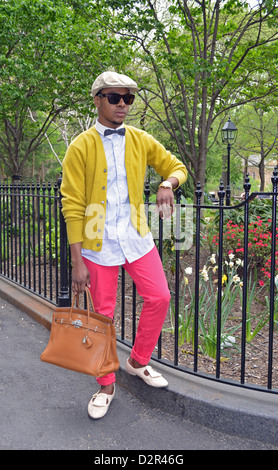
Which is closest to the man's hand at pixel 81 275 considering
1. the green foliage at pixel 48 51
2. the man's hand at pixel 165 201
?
the man's hand at pixel 165 201

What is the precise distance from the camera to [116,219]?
2.80 metres

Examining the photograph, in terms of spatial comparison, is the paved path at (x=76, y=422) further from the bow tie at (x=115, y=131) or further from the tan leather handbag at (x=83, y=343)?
the bow tie at (x=115, y=131)

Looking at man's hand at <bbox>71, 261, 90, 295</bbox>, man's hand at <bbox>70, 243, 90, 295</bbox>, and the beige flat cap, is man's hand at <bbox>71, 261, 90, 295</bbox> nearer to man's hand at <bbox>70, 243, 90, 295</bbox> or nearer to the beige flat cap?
man's hand at <bbox>70, 243, 90, 295</bbox>

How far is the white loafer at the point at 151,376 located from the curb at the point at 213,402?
0.04 m

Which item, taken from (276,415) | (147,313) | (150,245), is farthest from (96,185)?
(276,415)

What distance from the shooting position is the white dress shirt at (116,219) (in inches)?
109

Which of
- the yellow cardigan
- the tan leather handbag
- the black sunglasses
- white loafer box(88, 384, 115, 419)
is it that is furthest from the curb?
the black sunglasses

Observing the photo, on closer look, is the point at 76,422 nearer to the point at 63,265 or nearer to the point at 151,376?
the point at 151,376

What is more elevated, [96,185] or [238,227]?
[96,185]

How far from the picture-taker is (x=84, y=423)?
279cm

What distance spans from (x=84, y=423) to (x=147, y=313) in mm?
766
